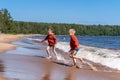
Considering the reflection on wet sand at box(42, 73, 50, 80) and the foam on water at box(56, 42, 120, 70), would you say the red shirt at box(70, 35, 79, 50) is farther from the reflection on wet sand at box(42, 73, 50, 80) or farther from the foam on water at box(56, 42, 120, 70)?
the reflection on wet sand at box(42, 73, 50, 80)

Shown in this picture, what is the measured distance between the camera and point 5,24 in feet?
376

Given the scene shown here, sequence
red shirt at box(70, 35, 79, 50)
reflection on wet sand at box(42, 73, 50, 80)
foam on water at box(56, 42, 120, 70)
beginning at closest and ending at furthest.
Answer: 1. reflection on wet sand at box(42, 73, 50, 80)
2. red shirt at box(70, 35, 79, 50)
3. foam on water at box(56, 42, 120, 70)

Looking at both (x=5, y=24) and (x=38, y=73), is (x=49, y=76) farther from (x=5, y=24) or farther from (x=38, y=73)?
(x=5, y=24)

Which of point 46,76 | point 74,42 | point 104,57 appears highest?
point 74,42

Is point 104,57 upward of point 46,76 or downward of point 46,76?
downward

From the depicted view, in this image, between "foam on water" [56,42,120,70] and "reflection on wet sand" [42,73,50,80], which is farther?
"foam on water" [56,42,120,70]

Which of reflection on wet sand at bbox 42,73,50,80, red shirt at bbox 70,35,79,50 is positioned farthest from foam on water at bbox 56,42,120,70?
reflection on wet sand at bbox 42,73,50,80

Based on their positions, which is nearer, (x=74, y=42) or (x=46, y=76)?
(x=46, y=76)

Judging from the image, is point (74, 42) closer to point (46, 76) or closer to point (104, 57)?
point (46, 76)

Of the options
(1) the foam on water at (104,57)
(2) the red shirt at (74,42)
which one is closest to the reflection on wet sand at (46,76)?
(2) the red shirt at (74,42)

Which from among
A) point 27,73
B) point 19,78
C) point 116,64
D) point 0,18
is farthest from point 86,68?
point 0,18

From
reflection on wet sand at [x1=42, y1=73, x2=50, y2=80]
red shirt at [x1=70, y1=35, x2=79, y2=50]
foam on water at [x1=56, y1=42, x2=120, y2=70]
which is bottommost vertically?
foam on water at [x1=56, y1=42, x2=120, y2=70]

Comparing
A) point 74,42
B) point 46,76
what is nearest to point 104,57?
point 74,42

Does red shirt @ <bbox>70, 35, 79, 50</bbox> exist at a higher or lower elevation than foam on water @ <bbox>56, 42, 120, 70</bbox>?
higher
